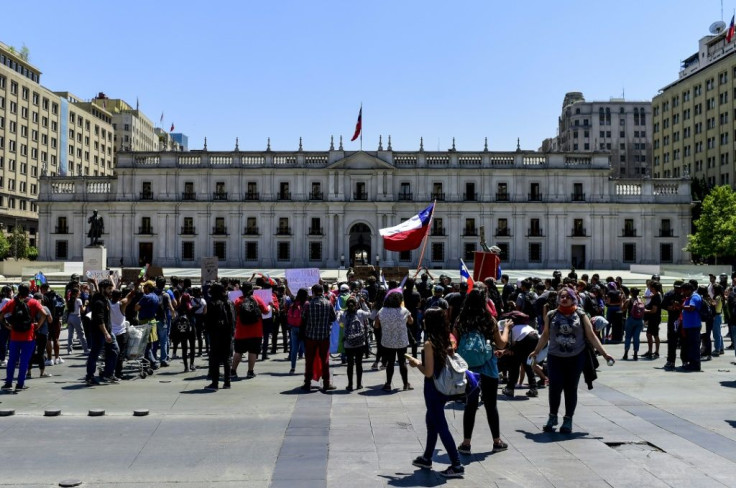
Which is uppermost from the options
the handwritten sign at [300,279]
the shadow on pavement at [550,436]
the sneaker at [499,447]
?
the handwritten sign at [300,279]

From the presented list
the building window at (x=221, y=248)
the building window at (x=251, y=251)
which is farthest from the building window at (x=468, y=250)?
the building window at (x=221, y=248)

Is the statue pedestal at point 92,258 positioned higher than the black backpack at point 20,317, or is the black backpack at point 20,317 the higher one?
the statue pedestal at point 92,258

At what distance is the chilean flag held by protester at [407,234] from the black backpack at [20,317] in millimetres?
8713

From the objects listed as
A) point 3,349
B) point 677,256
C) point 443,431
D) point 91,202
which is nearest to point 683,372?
point 443,431

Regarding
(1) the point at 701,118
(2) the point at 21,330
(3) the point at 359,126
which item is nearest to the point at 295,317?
(2) the point at 21,330

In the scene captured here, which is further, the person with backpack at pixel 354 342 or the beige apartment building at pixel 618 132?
the beige apartment building at pixel 618 132

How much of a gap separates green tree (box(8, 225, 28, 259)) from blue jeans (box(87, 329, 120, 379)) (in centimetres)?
6093

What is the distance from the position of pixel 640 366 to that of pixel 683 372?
0.95m

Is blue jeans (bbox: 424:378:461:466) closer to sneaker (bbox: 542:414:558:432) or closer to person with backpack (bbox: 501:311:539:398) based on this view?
sneaker (bbox: 542:414:558:432)

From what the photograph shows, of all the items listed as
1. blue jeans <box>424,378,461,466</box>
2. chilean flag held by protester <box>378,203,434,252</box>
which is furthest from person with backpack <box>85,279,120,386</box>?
chilean flag held by protester <box>378,203,434,252</box>

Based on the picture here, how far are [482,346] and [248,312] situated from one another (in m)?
5.64

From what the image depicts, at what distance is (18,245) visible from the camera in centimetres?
6625

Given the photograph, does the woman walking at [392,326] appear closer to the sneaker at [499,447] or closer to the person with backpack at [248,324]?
the person with backpack at [248,324]

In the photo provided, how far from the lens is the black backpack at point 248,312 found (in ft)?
38.4
